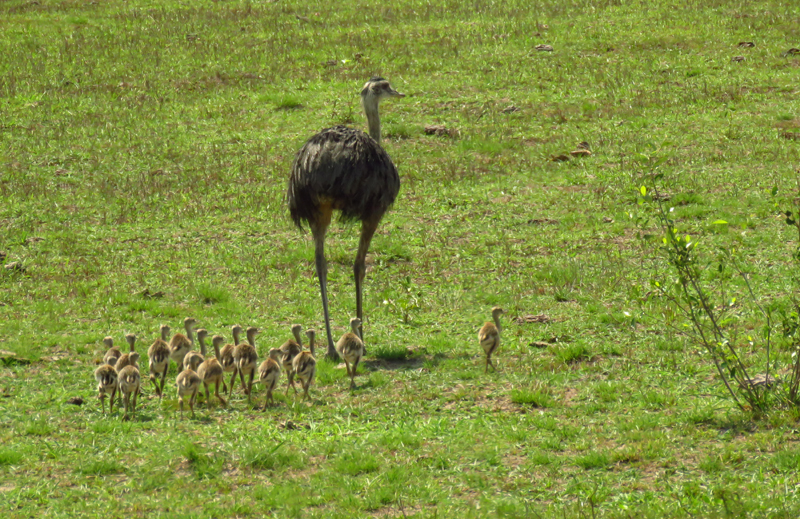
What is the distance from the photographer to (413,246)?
16.1 metres

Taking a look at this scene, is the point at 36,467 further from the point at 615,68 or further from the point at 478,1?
the point at 478,1

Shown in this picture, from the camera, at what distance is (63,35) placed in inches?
1120

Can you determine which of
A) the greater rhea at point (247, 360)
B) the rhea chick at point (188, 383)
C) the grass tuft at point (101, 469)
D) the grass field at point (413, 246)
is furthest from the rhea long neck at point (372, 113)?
the grass tuft at point (101, 469)

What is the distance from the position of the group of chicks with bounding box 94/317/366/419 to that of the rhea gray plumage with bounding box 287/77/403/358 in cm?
149

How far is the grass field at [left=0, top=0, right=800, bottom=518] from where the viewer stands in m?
8.22

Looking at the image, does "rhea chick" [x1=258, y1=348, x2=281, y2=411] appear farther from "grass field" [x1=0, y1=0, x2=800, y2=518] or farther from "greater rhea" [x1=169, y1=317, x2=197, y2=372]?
"greater rhea" [x1=169, y1=317, x2=197, y2=372]

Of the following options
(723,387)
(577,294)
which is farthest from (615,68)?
(723,387)

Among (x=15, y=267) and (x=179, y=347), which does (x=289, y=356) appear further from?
(x=15, y=267)

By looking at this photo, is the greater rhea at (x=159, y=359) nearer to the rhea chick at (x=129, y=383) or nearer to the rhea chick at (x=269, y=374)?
the rhea chick at (x=129, y=383)

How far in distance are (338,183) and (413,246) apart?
4.39 m

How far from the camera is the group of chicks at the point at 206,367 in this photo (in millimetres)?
9562

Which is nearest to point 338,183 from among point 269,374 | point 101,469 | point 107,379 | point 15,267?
point 269,374

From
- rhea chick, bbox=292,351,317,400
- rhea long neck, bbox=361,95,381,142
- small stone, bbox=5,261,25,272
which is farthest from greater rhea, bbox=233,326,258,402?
small stone, bbox=5,261,25,272

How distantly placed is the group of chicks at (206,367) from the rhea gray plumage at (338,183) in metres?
1.49
